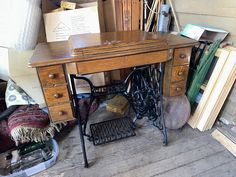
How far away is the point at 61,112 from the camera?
1176mm

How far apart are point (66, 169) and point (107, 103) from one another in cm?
79

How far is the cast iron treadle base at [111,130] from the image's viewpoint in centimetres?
152

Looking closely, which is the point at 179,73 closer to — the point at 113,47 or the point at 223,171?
the point at 113,47

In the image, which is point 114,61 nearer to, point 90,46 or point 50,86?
point 90,46

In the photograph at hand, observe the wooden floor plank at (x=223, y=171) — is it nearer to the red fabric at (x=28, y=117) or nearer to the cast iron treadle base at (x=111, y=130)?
the cast iron treadle base at (x=111, y=130)

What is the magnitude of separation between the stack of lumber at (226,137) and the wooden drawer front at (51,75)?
1.23 metres

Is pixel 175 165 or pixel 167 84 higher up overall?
pixel 167 84

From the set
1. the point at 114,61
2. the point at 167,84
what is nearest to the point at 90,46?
the point at 114,61

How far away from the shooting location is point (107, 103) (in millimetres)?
1953

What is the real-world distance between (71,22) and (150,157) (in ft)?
3.99

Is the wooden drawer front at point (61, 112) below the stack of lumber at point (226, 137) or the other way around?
A: the other way around

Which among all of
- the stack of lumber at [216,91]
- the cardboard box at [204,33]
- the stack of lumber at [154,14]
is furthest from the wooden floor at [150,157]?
the stack of lumber at [154,14]

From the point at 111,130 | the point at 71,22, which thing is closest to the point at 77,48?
the point at 71,22

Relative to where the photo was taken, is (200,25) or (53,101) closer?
(53,101)
